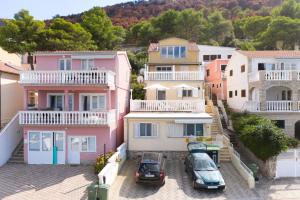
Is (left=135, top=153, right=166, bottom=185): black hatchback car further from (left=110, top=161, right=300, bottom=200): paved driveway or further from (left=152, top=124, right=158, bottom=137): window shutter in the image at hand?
(left=152, top=124, right=158, bottom=137): window shutter

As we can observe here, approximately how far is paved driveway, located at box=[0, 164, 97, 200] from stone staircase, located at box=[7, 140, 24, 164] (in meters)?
0.82

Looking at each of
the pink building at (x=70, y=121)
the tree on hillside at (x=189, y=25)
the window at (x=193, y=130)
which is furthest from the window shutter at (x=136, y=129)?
the tree on hillside at (x=189, y=25)

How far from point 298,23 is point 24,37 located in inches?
1879

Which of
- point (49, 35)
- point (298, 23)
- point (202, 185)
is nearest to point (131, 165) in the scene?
point (202, 185)

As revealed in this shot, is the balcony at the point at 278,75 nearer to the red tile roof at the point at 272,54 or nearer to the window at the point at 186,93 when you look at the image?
the red tile roof at the point at 272,54

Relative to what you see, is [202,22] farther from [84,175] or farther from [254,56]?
[84,175]

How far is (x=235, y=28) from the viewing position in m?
92.5

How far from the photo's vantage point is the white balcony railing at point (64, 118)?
25938 mm

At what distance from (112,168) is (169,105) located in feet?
35.0

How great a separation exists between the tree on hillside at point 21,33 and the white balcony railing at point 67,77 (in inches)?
633

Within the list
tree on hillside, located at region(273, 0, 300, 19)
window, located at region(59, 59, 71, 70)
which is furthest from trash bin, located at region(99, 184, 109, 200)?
tree on hillside, located at region(273, 0, 300, 19)

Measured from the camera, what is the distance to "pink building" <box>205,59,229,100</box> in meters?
44.9

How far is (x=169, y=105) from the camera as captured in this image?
3095 centimetres

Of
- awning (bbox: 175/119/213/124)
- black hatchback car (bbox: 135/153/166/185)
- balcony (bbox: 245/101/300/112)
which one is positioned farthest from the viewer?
balcony (bbox: 245/101/300/112)
